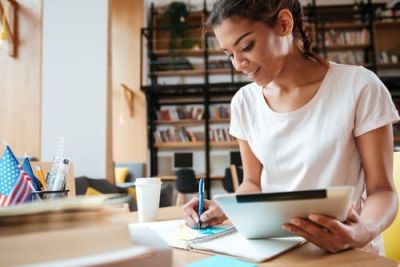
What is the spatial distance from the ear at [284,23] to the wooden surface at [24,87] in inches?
104

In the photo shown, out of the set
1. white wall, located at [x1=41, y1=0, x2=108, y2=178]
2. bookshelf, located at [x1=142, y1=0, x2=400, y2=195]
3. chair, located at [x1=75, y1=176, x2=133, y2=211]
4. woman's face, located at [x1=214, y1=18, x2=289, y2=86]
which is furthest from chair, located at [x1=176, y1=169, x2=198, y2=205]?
woman's face, located at [x1=214, y1=18, x2=289, y2=86]

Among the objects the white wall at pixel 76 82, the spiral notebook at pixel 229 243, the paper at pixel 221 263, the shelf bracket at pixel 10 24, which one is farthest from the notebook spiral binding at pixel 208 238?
the shelf bracket at pixel 10 24

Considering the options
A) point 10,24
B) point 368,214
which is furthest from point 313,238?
point 10,24

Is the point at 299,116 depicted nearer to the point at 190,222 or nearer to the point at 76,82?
the point at 190,222

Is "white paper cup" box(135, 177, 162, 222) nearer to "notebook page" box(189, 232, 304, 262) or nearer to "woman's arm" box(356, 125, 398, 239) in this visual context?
"notebook page" box(189, 232, 304, 262)

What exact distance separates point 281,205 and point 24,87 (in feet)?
10.1

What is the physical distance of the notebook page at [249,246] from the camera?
56 cm

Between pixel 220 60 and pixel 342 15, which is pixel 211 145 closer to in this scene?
pixel 220 60

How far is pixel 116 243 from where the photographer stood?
1.03 ft

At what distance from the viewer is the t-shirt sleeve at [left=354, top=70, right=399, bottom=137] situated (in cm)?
85

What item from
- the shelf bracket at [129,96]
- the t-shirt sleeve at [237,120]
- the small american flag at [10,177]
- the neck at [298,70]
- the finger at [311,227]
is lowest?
the finger at [311,227]

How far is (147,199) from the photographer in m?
0.96

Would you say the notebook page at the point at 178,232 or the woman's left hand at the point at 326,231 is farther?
the notebook page at the point at 178,232

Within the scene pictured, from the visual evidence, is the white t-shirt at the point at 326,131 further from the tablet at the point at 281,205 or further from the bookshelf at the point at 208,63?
the bookshelf at the point at 208,63
